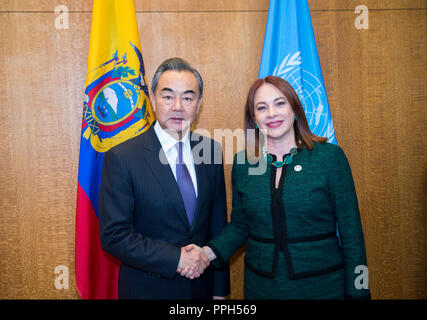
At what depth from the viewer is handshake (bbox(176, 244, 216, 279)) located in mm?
1557

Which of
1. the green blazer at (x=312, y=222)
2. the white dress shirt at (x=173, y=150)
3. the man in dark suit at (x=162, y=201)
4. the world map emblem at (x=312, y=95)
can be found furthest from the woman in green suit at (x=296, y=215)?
the world map emblem at (x=312, y=95)

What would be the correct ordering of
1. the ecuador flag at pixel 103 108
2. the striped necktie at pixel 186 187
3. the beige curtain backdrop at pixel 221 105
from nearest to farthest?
the striped necktie at pixel 186 187 < the ecuador flag at pixel 103 108 < the beige curtain backdrop at pixel 221 105

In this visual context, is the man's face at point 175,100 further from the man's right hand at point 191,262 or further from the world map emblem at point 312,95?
the world map emblem at point 312,95

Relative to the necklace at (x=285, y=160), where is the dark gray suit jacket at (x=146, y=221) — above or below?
below

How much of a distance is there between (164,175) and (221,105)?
1255 mm

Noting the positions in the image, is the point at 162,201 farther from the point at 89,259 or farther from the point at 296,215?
the point at 89,259

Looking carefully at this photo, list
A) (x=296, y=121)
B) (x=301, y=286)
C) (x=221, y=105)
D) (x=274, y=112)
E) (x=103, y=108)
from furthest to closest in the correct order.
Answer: (x=221, y=105), (x=103, y=108), (x=296, y=121), (x=274, y=112), (x=301, y=286)

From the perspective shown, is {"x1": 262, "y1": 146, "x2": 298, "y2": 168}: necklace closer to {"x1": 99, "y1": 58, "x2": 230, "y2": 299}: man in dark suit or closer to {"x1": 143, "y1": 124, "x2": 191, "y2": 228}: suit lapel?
{"x1": 99, "y1": 58, "x2": 230, "y2": 299}: man in dark suit

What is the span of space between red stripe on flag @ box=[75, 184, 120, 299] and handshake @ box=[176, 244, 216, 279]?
1.00 metres

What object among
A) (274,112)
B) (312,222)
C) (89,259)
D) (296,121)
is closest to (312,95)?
(296,121)

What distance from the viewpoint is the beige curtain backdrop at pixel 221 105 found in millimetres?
2617

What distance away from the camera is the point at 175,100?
1720 mm

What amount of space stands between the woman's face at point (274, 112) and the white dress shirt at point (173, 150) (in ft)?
1.42

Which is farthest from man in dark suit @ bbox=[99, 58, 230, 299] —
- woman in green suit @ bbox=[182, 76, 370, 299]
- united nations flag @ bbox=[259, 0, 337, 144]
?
united nations flag @ bbox=[259, 0, 337, 144]
